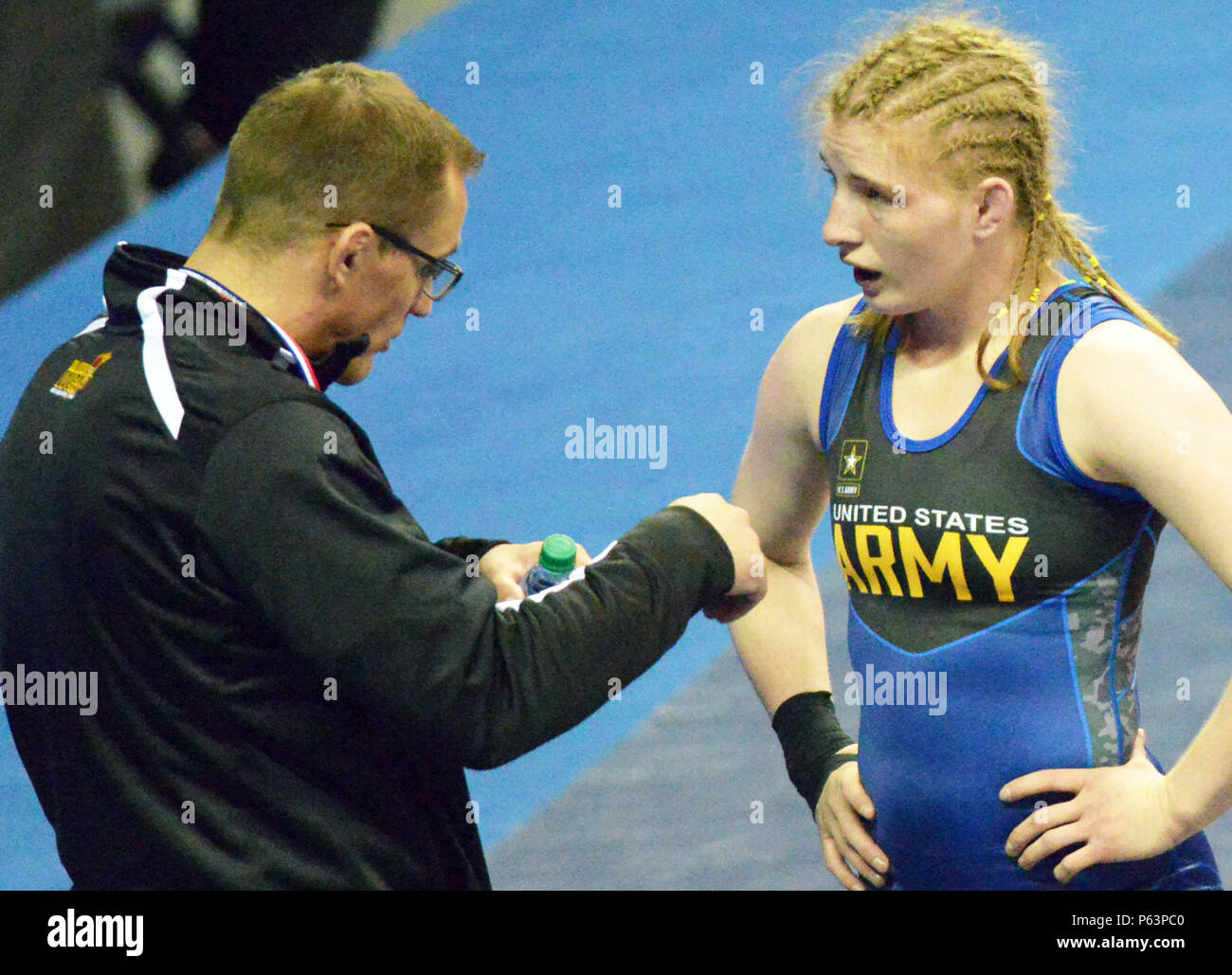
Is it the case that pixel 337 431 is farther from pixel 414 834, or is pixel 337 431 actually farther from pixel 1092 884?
pixel 1092 884

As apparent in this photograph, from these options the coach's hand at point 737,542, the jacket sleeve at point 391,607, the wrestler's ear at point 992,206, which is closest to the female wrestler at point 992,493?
the wrestler's ear at point 992,206

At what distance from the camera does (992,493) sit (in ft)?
7.71

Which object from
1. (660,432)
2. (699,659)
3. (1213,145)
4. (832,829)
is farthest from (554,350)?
(832,829)

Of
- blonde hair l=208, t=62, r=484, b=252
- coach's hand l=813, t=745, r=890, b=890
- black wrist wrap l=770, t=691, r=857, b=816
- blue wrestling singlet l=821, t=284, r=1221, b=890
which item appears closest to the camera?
blonde hair l=208, t=62, r=484, b=252

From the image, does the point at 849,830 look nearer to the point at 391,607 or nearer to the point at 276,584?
the point at 391,607

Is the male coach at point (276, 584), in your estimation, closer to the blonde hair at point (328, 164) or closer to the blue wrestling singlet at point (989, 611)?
the blonde hair at point (328, 164)

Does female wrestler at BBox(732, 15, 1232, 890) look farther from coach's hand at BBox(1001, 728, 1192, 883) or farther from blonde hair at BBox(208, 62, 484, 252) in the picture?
blonde hair at BBox(208, 62, 484, 252)

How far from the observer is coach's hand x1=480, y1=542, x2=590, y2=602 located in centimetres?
242

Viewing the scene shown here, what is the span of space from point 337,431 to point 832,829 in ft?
3.52

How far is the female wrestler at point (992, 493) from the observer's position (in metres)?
2.30

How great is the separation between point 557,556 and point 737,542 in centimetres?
29

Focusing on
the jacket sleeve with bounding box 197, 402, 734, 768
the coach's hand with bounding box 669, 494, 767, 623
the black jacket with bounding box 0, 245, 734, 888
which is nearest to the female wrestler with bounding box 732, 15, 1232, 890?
the coach's hand with bounding box 669, 494, 767, 623

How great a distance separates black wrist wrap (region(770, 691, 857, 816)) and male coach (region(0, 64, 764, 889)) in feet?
1.72

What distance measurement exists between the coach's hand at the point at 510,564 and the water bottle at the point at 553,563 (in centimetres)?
2
